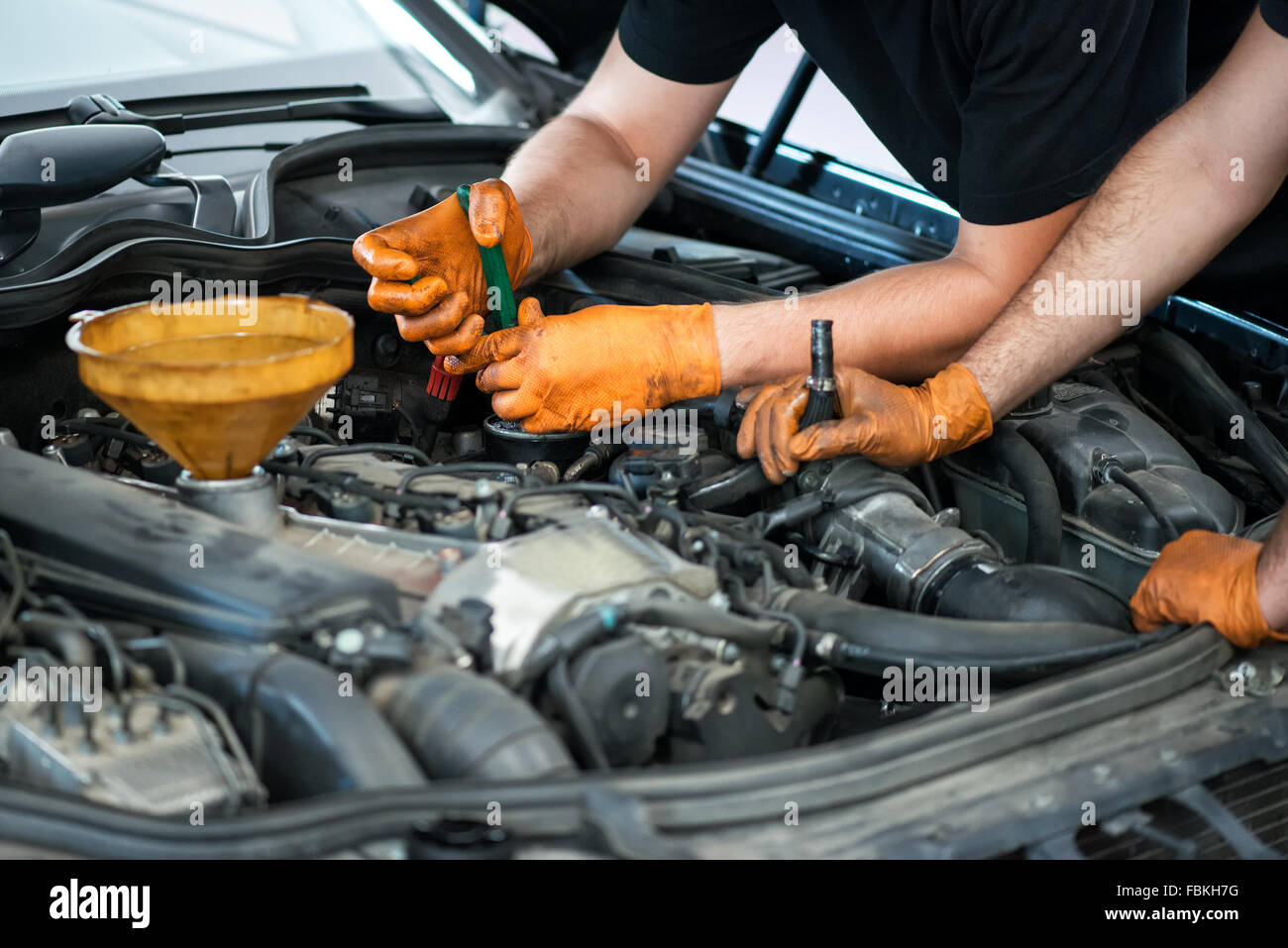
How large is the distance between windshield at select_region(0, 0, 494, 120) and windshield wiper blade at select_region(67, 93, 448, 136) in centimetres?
4

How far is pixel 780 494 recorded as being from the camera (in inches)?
64.6

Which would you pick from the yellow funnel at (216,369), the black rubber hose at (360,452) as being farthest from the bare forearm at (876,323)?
the yellow funnel at (216,369)

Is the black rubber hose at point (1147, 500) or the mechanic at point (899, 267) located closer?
the black rubber hose at point (1147, 500)

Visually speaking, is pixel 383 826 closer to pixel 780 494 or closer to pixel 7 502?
pixel 7 502

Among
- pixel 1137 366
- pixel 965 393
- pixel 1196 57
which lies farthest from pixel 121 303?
pixel 1196 57

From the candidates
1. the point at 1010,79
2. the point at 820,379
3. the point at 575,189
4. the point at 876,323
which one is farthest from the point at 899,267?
the point at 575,189

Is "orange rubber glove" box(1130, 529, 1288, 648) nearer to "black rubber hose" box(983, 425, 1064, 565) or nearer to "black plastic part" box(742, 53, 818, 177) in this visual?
"black rubber hose" box(983, 425, 1064, 565)

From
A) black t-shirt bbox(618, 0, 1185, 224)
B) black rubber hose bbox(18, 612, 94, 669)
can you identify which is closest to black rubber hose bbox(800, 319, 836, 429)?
black t-shirt bbox(618, 0, 1185, 224)

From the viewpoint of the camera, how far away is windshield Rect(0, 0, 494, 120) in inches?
76.9

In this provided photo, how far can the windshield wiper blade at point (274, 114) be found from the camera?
1874 millimetres

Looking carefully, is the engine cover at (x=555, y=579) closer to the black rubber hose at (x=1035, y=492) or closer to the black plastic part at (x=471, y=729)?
the black plastic part at (x=471, y=729)

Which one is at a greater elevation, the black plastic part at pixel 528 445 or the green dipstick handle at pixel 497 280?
the green dipstick handle at pixel 497 280

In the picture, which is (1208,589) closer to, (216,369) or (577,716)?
(577,716)

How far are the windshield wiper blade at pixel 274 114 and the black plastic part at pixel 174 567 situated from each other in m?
0.88
